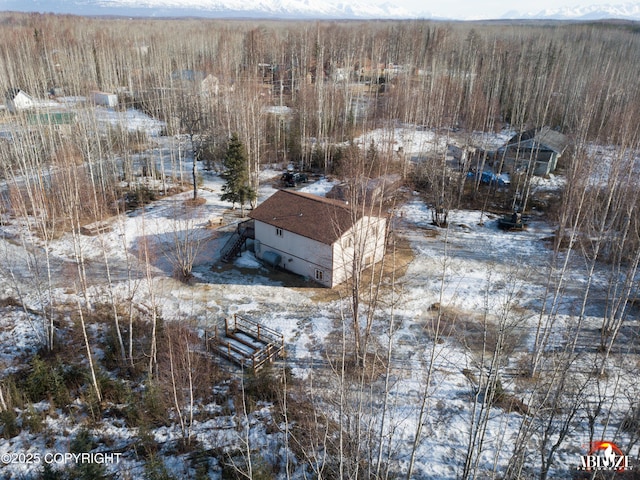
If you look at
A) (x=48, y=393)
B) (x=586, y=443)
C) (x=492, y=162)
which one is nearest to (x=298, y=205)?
(x=48, y=393)

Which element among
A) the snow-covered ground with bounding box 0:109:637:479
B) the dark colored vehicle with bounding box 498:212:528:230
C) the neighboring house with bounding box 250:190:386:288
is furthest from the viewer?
the dark colored vehicle with bounding box 498:212:528:230

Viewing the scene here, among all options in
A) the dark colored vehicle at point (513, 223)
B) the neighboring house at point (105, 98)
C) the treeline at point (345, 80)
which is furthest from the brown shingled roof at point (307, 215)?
the neighboring house at point (105, 98)

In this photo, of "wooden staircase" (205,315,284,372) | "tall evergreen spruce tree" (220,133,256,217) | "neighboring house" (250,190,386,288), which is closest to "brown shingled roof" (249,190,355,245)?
"neighboring house" (250,190,386,288)

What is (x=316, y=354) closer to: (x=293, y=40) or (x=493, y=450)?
(x=493, y=450)

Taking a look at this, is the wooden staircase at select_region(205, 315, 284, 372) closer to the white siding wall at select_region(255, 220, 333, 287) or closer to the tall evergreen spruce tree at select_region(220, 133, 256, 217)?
the white siding wall at select_region(255, 220, 333, 287)

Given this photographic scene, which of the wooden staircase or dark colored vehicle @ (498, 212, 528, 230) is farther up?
dark colored vehicle @ (498, 212, 528, 230)

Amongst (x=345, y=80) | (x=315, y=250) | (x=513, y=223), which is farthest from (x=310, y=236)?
(x=345, y=80)
